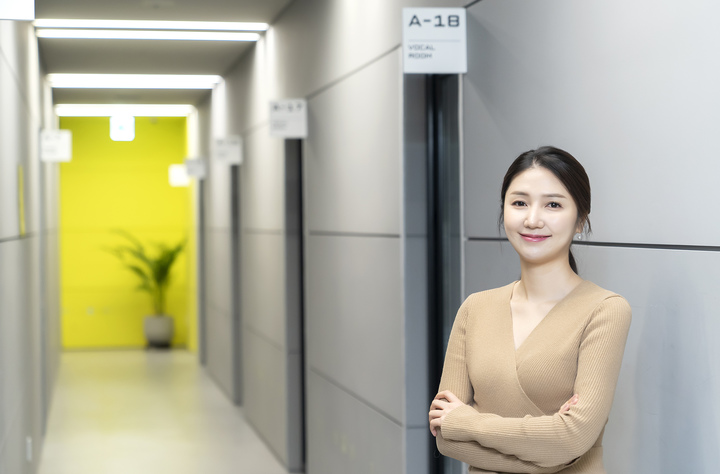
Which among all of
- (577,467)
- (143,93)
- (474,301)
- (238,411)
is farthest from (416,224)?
(143,93)

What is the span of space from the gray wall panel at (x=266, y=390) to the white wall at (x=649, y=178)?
4.35 m

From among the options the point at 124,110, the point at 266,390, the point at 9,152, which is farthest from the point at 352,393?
the point at 124,110

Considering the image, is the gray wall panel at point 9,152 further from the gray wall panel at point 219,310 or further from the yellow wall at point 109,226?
the yellow wall at point 109,226

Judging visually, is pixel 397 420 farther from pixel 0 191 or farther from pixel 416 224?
pixel 0 191

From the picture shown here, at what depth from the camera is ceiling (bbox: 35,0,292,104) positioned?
624 centimetres

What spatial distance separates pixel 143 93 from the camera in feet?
35.2

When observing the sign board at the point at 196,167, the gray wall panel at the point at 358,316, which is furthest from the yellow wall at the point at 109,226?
the gray wall panel at the point at 358,316

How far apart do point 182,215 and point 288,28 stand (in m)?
8.72

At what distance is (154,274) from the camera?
13742 millimetres

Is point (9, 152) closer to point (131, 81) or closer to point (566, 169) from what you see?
point (566, 169)

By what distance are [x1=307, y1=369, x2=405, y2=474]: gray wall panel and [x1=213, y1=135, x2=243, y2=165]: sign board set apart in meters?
3.25

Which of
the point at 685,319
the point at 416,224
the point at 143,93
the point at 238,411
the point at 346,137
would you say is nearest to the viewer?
the point at 685,319

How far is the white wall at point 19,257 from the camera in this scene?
13.6 feet

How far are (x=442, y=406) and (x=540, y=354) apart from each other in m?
0.30
